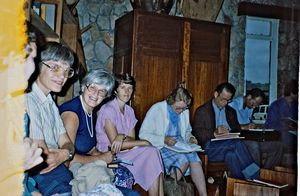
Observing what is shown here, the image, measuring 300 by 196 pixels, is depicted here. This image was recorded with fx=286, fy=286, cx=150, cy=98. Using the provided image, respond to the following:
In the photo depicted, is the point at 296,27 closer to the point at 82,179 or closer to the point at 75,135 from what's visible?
the point at 82,179

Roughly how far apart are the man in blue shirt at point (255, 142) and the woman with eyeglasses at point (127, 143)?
1422mm

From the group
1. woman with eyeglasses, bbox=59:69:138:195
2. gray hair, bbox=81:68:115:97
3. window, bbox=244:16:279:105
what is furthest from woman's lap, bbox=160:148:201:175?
window, bbox=244:16:279:105

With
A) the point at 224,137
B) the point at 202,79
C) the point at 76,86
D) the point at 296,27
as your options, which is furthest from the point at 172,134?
the point at 296,27

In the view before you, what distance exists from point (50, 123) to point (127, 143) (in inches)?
39.5

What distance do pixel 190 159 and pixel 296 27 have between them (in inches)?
76.4

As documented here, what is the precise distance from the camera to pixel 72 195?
1432mm

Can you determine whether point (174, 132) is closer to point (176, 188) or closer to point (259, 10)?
point (176, 188)

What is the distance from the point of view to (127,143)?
8.12 ft

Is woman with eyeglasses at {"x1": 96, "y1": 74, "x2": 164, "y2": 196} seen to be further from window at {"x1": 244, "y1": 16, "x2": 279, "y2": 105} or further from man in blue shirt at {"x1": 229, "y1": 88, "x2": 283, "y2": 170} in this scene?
window at {"x1": 244, "y1": 16, "x2": 279, "y2": 105}

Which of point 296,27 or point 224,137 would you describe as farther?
point 224,137

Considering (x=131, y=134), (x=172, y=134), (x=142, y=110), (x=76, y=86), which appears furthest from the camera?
(x=76, y=86)

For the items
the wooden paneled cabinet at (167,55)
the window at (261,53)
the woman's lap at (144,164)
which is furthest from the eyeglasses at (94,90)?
the window at (261,53)

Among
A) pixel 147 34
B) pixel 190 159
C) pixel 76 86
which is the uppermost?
pixel 147 34

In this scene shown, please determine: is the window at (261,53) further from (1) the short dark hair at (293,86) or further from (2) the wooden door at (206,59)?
(1) the short dark hair at (293,86)
